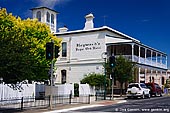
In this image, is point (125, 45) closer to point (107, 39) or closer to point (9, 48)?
point (107, 39)

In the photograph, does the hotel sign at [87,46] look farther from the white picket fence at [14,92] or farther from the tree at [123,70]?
the white picket fence at [14,92]

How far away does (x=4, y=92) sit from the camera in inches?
1097

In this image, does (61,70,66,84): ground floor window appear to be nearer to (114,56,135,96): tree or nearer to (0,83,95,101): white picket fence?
(0,83,95,101): white picket fence

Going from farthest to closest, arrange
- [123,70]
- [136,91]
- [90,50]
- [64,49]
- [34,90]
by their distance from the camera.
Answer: [64,49] → [90,50] → [123,70] → [136,91] → [34,90]

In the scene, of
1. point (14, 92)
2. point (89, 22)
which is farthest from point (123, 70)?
point (14, 92)

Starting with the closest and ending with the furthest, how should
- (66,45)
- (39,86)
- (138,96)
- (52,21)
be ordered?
(39,86), (138,96), (66,45), (52,21)

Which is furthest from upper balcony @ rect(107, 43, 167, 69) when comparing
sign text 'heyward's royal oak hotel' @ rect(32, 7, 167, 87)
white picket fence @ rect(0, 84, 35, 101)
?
white picket fence @ rect(0, 84, 35, 101)

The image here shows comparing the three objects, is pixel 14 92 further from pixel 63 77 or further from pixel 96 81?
pixel 63 77

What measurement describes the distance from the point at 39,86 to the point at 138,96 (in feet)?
36.9

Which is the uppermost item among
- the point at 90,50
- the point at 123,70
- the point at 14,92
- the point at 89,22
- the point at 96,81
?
the point at 89,22

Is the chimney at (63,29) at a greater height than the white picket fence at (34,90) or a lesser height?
greater

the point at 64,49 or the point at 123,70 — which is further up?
the point at 64,49

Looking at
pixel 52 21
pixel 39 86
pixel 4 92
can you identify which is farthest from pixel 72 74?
pixel 4 92

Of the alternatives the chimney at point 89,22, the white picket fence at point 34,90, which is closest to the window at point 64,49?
the chimney at point 89,22
